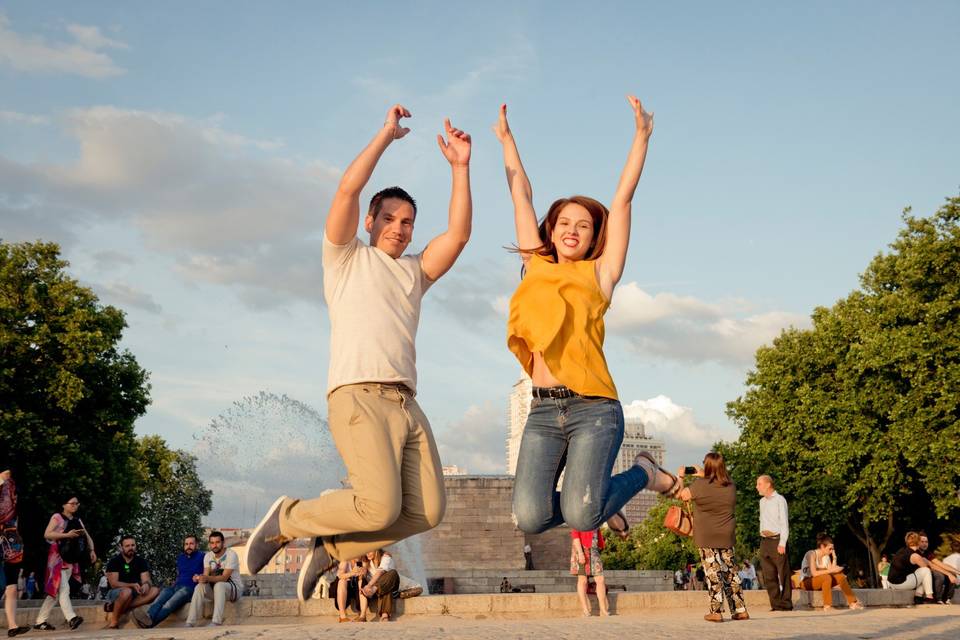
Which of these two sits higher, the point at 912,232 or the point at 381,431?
the point at 912,232

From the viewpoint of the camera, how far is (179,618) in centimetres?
1498

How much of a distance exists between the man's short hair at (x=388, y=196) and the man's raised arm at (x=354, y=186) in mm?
417

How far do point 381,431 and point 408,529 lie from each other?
2.39ft

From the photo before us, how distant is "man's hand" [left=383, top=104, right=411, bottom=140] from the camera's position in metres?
6.62

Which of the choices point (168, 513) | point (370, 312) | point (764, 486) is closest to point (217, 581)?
point (764, 486)

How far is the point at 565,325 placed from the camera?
670 cm

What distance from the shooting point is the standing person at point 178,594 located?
1468cm

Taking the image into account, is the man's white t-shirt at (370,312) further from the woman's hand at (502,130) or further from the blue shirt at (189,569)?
the blue shirt at (189,569)

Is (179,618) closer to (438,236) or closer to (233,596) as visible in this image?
(233,596)

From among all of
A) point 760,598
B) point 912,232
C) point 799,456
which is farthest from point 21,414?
point 912,232

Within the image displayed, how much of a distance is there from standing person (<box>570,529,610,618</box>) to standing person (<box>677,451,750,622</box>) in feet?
7.56

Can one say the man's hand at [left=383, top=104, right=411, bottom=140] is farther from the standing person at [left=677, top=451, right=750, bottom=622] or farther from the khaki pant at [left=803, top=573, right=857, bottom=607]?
the khaki pant at [left=803, top=573, right=857, bottom=607]

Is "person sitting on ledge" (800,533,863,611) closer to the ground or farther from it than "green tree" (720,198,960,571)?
closer to the ground

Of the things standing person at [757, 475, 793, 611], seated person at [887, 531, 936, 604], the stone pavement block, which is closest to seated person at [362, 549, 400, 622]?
the stone pavement block
